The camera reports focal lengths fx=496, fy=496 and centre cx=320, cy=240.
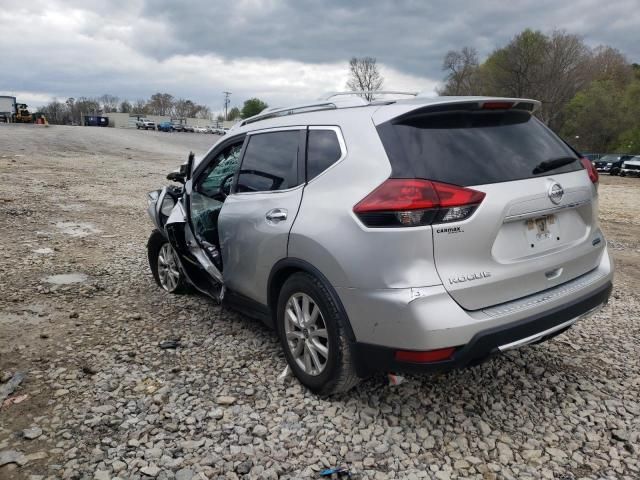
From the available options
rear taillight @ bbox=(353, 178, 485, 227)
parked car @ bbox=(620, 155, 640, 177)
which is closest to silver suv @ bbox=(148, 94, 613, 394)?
rear taillight @ bbox=(353, 178, 485, 227)

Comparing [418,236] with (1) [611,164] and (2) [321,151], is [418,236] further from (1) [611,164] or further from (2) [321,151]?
(1) [611,164]

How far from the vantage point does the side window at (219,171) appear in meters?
4.12

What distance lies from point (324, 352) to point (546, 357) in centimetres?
185

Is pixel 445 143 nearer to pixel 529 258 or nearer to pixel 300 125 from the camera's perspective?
pixel 529 258

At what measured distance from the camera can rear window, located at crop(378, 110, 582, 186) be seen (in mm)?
2570

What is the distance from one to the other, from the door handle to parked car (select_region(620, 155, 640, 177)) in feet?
103

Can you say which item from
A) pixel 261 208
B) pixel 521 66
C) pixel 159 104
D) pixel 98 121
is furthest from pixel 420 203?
pixel 159 104

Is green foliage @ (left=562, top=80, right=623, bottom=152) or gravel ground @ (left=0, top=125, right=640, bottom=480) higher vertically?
green foliage @ (left=562, top=80, right=623, bottom=152)

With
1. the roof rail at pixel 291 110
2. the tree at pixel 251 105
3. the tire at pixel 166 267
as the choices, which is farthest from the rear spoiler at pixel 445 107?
the tree at pixel 251 105

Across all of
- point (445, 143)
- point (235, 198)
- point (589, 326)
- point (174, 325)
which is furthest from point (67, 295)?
point (589, 326)

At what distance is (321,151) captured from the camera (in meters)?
3.06

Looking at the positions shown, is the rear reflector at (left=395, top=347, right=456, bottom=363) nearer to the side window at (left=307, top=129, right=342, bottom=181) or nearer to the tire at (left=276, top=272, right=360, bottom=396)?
the tire at (left=276, top=272, right=360, bottom=396)

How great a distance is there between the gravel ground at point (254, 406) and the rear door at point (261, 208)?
26.9 inches

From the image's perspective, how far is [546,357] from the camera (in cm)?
371
